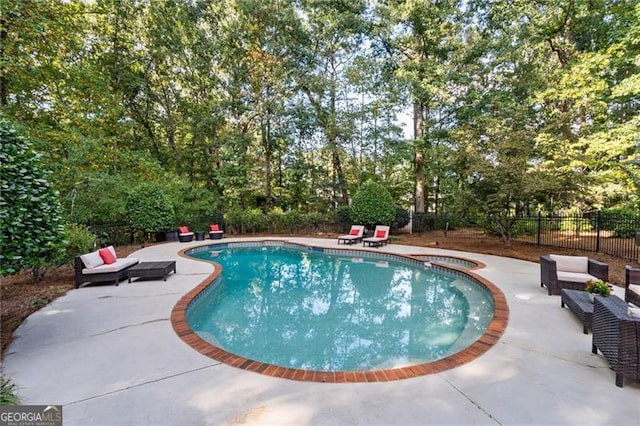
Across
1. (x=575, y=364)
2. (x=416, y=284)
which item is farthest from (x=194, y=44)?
(x=575, y=364)

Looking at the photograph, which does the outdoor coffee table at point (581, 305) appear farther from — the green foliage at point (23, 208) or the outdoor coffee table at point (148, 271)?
the outdoor coffee table at point (148, 271)

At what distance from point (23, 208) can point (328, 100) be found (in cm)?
1652

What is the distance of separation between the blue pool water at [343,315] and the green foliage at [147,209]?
5544 millimetres

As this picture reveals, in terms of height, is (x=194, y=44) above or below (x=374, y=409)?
above

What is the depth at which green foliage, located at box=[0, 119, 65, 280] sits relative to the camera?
9.48ft

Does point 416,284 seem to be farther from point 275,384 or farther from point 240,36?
point 240,36

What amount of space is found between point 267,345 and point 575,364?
11.6 ft

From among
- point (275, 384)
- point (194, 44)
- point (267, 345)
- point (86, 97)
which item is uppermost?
point (194, 44)

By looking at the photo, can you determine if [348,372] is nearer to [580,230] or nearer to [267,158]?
[580,230]

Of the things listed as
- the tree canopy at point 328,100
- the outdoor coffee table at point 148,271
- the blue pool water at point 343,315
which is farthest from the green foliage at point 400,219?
the outdoor coffee table at point 148,271

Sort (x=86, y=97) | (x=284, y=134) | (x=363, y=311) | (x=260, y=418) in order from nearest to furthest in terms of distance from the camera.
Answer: (x=260, y=418)
(x=363, y=311)
(x=86, y=97)
(x=284, y=134)

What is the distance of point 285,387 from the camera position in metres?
2.58

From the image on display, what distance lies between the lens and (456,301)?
A: 569 cm

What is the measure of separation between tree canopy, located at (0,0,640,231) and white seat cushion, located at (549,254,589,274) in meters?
3.73
